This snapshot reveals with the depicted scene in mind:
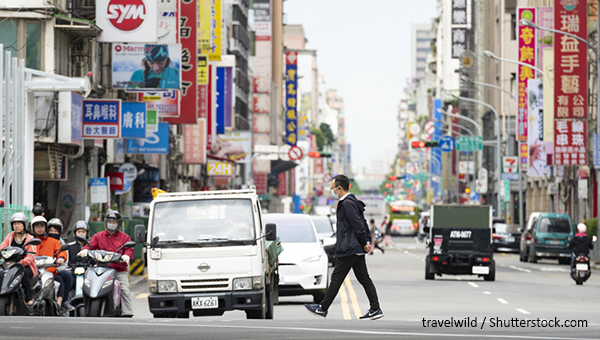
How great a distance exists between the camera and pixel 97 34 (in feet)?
98.4

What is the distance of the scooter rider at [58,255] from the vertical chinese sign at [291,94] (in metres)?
106

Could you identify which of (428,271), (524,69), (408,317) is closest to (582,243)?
(428,271)

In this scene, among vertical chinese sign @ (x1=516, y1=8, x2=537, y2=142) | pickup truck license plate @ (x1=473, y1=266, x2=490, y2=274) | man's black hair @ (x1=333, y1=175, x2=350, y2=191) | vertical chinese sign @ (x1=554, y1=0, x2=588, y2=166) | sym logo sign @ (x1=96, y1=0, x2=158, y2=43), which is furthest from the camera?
vertical chinese sign @ (x1=516, y1=8, x2=537, y2=142)

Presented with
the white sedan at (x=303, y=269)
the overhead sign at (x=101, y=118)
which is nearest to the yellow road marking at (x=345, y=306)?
the white sedan at (x=303, y=269)

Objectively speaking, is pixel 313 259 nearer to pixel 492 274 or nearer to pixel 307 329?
pixel 307 329

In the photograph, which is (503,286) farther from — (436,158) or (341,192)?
(436,158)

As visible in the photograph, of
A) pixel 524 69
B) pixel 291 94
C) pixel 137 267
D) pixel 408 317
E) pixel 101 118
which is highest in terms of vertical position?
pixel 291 94

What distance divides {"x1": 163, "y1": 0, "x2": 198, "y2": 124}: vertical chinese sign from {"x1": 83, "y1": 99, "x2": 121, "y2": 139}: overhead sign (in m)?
11.9

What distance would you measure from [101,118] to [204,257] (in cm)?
1597

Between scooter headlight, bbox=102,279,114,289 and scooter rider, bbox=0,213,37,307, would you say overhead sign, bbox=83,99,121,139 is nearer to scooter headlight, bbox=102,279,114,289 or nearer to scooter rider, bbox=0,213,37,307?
scooter rider, bbox=0,213,37,307

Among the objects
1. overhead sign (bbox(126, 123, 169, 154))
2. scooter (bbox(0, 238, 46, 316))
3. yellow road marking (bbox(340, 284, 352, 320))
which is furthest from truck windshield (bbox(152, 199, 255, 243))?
overhead sign (bbox(126, 123, 169, 154))

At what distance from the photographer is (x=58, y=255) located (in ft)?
50.0

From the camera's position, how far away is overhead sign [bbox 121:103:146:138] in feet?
109

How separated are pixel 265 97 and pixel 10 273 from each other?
96.1 m
